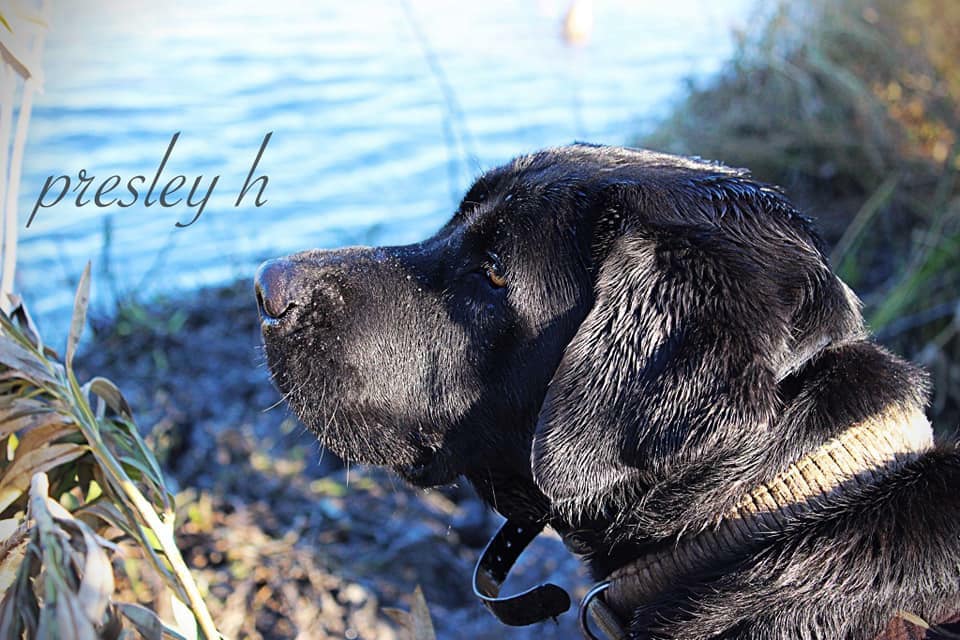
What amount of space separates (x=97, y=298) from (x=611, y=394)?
3.28 metres

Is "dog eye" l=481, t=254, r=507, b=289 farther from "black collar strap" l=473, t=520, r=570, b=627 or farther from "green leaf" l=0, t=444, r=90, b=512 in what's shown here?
"green leaf" l=0, t=444, r=90, b=512

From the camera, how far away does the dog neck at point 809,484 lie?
1761 millimetres

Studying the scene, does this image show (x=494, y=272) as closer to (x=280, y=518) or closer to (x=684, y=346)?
(x=684, y=346)

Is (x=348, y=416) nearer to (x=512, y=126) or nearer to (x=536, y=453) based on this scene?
(x=536, y=453)

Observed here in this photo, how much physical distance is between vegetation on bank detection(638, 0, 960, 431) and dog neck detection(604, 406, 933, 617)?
2.49 metres

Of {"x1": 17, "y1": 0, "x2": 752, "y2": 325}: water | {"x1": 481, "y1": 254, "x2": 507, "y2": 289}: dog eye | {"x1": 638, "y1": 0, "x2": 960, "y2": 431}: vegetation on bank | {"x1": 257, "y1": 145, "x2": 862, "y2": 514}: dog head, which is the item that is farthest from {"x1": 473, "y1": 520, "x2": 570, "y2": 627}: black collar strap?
{"x1": 638, "y1": 0, "x2": 960, "y2": 431}: vegetation on bank

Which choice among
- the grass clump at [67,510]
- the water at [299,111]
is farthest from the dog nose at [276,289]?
the water at [299,111]

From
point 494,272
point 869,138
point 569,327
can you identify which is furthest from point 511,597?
point 869,138

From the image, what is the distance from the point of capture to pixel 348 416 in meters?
2.16

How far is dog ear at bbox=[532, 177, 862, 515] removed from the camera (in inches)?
66.4

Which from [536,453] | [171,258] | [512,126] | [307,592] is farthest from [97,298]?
[512,126]

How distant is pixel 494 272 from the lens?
2.08 m

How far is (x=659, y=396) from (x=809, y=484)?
34 cm

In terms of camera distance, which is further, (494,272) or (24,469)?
(494,272)
